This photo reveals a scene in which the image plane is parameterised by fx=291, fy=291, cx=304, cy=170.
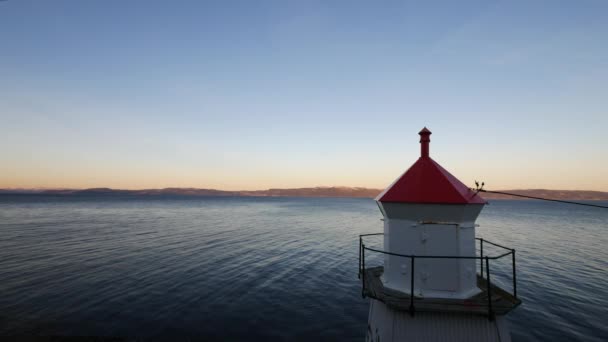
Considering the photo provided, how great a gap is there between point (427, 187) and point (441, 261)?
2.08 metres

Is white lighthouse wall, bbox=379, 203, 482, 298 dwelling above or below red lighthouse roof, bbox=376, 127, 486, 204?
below

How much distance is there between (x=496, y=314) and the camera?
743cm

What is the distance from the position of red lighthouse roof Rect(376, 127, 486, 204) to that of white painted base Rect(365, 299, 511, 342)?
9.87 feet

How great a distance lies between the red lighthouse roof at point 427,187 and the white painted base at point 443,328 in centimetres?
301

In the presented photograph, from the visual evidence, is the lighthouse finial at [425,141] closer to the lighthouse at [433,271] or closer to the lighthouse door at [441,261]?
the lighthouse at [433,271]

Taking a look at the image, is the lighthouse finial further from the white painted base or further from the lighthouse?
the white painted base

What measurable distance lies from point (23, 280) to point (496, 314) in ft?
84.6

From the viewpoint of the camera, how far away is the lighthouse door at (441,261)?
805cm

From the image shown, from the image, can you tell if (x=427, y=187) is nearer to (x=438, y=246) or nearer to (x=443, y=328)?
(x=438, y=246)

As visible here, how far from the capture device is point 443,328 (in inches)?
300

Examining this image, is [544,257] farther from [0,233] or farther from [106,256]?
[0,233]

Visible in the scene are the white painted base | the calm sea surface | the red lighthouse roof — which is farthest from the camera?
the calm sea surface

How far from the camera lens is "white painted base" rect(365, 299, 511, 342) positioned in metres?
7.54

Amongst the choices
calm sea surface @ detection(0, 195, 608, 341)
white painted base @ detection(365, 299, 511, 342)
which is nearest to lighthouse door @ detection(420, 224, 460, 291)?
white painted base @ detection(365, 299, 511, 342)
